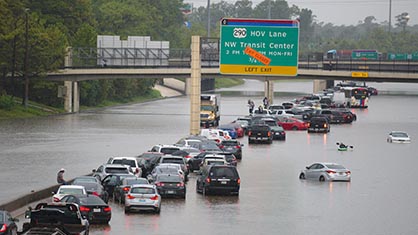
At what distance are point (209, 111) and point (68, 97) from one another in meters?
23.6

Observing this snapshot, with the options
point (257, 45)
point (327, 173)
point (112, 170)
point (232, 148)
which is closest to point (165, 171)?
point (112, 170)

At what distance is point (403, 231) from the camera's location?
37.8 metres

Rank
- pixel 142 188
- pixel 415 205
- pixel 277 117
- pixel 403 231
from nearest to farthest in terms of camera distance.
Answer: pixel 403 231, pixel 142 188, pixel 415 205, pixel 277 117

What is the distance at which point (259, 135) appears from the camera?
8331 cm

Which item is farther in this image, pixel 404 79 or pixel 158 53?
pixel 158 53

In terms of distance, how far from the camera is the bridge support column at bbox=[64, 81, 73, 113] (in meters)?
117

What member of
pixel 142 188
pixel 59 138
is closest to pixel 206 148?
pixel 59 138

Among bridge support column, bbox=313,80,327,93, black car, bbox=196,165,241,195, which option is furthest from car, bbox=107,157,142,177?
bridge support column, bbox=313,80,327,93

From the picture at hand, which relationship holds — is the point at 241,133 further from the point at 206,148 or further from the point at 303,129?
the point at 206,148

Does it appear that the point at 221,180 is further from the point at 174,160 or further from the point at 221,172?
the point at 174,160

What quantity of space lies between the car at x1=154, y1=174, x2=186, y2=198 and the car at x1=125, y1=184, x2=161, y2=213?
5387 mm

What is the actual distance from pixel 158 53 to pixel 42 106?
1454cm

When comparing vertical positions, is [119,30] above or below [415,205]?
above

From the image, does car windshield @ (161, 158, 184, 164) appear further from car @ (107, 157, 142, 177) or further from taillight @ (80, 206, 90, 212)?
taillight @ (80, 206, 90, 212)
